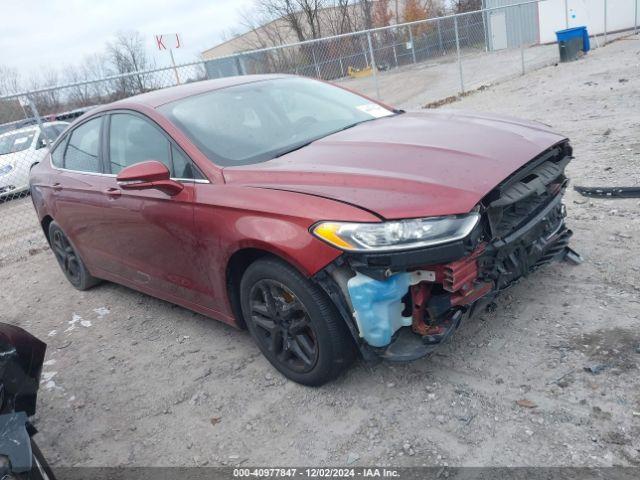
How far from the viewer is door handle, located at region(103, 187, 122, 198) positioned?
3.92 metres

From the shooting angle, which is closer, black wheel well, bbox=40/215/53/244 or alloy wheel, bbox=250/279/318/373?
alloy wheel, bbox=250/279/318/373

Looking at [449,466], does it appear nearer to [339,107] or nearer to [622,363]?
[622,363]

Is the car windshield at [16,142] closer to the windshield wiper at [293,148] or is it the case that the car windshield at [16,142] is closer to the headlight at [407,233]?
the windshield wiper at [293,148]

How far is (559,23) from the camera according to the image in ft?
82.9

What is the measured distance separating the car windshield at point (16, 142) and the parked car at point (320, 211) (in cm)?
855

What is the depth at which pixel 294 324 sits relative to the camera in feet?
9.82

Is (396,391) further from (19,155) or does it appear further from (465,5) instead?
(465,5)

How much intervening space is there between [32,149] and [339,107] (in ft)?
33.8

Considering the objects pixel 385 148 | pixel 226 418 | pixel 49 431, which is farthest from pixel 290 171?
pixel 49 431

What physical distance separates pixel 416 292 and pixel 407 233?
334 mm

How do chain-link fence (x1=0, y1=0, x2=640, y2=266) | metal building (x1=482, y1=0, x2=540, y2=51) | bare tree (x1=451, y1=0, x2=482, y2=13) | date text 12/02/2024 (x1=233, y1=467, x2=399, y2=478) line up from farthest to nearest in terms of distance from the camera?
bare tree (x1=451, y1=0, x2=482, y2=13)
metal building (x1=482, y1=0, x2=540, y2=51)
chain-link fence (x1=0, y1=0, x2=640, y2=266)
date text 12/02/2024 (x1=233, y1=467, x2=399, y2=478)

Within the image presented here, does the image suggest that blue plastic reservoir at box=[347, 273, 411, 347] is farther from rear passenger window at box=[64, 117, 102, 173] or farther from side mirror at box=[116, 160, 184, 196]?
rear passenger window at box=[64, 117, 102, 173]

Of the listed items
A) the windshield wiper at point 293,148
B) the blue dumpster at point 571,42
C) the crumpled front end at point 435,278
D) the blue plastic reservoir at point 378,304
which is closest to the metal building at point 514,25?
the blue dumpster at point 571,42

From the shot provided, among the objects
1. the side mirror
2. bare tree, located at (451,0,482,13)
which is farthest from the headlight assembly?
bare tree, located at (451,0,482,13)
